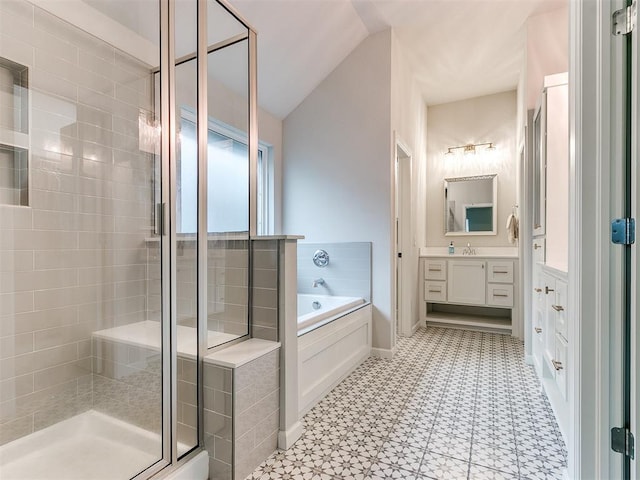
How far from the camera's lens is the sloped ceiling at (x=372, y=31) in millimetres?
2505

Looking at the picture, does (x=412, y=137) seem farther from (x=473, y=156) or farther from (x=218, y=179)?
(x=218, y=179)

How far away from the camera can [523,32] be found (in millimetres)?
2982

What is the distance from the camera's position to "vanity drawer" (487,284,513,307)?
3.66 metres

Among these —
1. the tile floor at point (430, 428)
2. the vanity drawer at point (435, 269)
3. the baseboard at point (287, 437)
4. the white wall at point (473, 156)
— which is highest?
the white wall at point (473, 156)

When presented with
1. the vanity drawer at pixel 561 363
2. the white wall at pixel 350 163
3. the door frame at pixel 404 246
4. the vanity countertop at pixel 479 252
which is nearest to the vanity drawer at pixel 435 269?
the vanity countertop at pixel 479 252

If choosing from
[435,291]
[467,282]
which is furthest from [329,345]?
[467,282]

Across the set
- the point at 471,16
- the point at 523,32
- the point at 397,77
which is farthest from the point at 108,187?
the point at 523,32

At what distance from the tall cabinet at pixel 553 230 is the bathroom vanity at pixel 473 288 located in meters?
1.34

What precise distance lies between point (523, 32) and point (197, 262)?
3.51 m

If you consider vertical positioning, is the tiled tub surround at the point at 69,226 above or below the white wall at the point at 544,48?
below

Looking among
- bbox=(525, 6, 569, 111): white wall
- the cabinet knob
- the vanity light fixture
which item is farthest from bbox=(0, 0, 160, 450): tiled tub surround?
the vanity light fixture

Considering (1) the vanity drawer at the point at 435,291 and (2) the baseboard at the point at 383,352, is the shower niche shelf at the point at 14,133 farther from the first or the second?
(1) the vanity drawer at the point at 435,291

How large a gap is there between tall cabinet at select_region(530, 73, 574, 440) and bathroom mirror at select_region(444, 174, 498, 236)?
1.92 meters

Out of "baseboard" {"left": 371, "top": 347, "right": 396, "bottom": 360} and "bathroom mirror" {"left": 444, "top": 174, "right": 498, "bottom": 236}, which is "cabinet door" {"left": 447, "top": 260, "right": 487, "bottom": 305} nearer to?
"bathroom mirror" {"left": 444, "top": 174, "right": 498, "bottom": 236}
